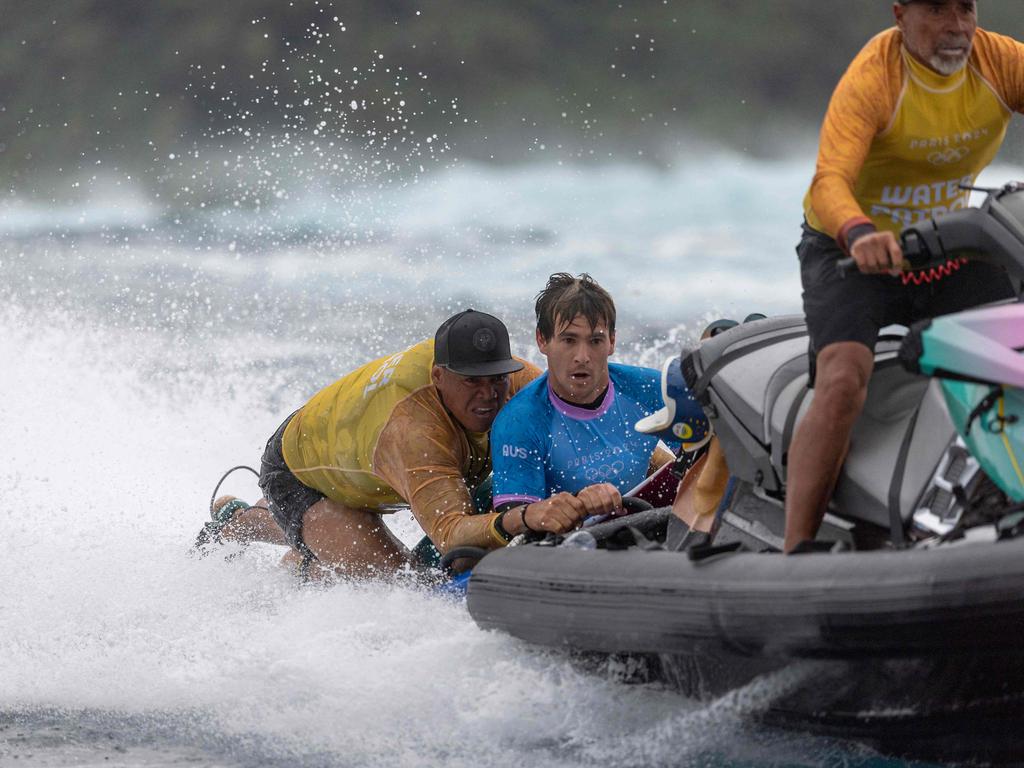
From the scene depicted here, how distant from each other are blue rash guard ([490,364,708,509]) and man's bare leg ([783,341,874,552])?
1.43 m

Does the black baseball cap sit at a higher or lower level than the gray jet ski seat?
higher

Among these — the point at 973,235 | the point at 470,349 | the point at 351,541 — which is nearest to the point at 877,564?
the point at 973,235

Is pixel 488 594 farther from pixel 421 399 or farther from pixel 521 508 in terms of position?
pixel 421 399

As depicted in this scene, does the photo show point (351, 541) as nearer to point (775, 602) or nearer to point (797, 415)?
point (797, 415)

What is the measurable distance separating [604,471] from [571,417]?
0.22m

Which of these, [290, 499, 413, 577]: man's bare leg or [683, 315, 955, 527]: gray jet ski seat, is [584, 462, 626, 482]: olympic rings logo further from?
[683, 315, 955, 527]: gray jet ski seat

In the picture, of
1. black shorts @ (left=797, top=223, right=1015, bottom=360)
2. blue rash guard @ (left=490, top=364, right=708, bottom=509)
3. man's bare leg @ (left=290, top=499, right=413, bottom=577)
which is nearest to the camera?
black shorts @ (left=797, top=223, right=1015, bottom=360)

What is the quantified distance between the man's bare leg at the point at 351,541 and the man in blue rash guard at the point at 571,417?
878mm

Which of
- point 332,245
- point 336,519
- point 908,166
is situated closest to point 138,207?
point 332,245

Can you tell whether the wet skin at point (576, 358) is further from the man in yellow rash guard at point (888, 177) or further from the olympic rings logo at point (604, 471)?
the man in yellow rash guard at point (888, 177)

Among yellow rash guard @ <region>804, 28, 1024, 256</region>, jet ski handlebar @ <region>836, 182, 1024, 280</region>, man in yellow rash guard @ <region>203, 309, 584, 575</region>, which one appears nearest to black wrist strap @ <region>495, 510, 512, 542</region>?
man in yellow rash guard @ <region>203, 309, 584, 575</region>

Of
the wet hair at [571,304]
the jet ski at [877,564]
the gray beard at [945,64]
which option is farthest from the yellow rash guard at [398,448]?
the gray beard at [945,64]

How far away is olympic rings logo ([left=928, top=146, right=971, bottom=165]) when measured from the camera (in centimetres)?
346

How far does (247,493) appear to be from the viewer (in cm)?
977
